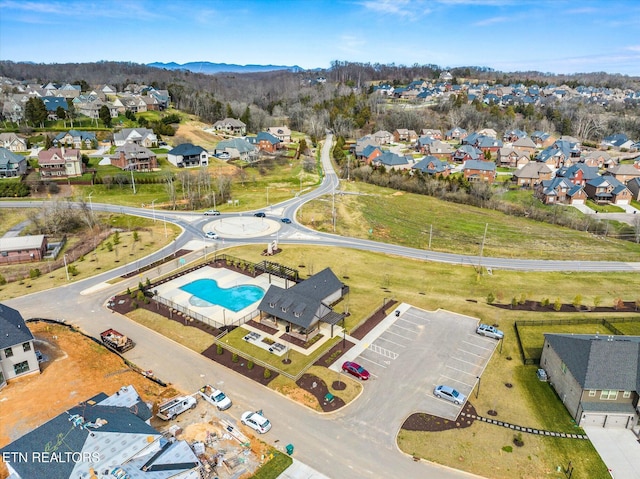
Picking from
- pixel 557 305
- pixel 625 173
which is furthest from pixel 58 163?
pixel 625 173

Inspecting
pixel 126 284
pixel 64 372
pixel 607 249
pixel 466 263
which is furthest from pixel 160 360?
pixel 607 249

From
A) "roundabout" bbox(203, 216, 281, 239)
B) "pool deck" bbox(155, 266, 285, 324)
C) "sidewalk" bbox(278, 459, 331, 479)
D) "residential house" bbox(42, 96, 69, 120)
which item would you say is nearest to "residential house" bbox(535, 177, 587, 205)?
"roundabout" bbox(203, 216, 281, 239)

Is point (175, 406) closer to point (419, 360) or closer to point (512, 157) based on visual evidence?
point (419, 360)

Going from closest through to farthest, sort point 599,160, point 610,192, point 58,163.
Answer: point 58,163, point 610,192, point 599,160

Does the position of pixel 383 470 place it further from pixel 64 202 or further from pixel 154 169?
pixel 154 169

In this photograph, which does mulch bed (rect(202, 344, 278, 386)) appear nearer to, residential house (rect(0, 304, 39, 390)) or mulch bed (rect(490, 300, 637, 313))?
residential house (rect(0, 304, 39, 390))

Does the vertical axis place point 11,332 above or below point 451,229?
above
